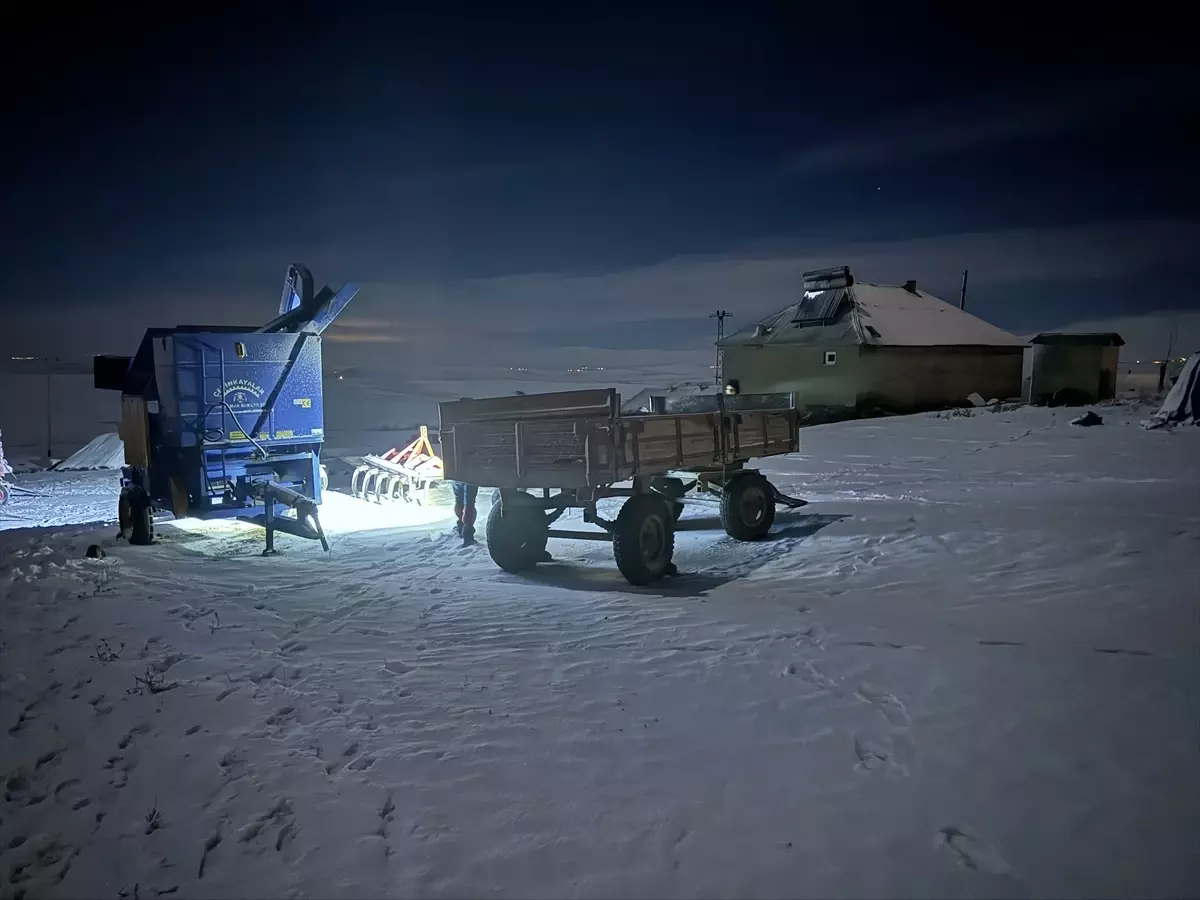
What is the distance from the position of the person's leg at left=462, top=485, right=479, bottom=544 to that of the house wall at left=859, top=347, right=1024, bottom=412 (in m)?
24.0

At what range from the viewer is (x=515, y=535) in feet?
31.4

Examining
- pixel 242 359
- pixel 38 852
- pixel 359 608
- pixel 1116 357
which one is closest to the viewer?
pixel 38 852

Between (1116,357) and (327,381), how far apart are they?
61495mm

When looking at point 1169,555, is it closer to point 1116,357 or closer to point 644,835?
point 644,835

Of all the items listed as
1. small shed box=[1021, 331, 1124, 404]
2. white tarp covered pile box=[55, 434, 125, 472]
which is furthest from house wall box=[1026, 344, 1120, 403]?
white tarp covered pile box=[55, 434, 125, 472]

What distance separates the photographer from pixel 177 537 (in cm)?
1188

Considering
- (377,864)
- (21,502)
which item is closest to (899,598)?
(377,864)

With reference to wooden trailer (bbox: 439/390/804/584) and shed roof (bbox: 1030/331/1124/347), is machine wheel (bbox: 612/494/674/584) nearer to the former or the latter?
wooden trailer (bbox: 439/390/804/584)

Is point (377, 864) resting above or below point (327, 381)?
below

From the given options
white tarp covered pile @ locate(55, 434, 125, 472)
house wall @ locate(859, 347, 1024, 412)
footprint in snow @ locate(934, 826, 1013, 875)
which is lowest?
footprint in snow @ locate(934, 826, 1013, 875)

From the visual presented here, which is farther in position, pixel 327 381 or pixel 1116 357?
pixel 327 381

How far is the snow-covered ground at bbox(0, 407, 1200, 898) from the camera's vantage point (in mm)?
3455

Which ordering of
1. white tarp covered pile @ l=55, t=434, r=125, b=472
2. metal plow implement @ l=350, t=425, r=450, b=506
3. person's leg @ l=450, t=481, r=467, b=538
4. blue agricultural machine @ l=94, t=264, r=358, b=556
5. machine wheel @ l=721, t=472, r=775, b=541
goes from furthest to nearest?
white tarp covered pile @ l=55, t=434, r=125, b=472, metal plow implement @ l=350, t=425, r=450, b=506, person's leg @ l=450, t=481, r=467, b=538, blue agricultural machine @ l=94, t=264, r=358, b=556, machine wheel @ l=721, t=472, r=775, b=541

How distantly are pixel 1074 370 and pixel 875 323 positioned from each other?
12.6 metres
